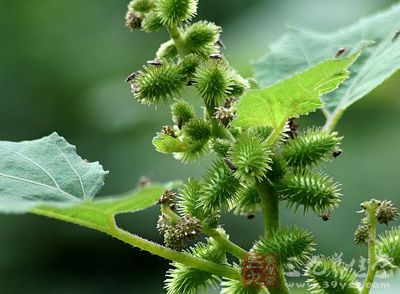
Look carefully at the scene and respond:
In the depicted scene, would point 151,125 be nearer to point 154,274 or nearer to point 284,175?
point 154,274

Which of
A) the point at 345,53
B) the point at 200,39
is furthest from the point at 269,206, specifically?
the point at 345,53

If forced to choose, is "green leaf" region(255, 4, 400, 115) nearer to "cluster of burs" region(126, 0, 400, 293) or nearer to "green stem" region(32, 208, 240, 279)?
"cluster of burs" region(126, 0, 400, 293)

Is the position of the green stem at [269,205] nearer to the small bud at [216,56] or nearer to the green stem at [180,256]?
the green stem at [180,256]

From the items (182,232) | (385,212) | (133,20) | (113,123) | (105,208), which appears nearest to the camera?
(105,208)

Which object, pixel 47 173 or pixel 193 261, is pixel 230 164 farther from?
pixel 47 173

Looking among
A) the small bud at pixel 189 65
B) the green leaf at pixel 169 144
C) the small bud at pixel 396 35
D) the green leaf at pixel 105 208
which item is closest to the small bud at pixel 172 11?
the small bud at pixel 189 65

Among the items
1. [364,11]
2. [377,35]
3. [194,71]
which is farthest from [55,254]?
[194,71]
